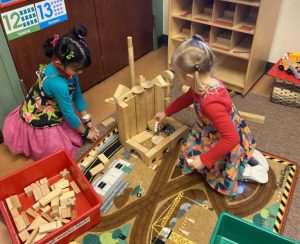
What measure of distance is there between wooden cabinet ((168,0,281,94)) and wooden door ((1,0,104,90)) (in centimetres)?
50

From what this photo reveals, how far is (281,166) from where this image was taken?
1.44m

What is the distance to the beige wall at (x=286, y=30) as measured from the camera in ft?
5.93

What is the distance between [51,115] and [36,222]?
1.67 feet

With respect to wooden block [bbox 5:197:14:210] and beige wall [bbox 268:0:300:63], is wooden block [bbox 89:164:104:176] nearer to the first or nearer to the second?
wooden block [bbox 5:197:14:210]

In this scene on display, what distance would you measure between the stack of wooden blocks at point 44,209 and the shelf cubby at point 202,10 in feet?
4.01

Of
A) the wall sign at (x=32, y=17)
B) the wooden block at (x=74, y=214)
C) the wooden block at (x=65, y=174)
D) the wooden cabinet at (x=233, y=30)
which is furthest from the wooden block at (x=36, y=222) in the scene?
the wooden cabinet at (x=233, y=30)

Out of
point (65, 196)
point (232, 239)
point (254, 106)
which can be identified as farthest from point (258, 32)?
point (65, 196)

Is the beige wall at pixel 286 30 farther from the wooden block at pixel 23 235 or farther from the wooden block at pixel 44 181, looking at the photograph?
the wooden block at pixel 23 235

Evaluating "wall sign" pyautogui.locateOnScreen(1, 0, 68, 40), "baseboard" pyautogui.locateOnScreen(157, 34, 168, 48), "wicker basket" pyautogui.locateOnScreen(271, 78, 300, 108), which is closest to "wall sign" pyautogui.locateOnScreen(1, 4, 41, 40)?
"wall sign" pyautogui.locateOnScreen(1, 0, 68, 40)

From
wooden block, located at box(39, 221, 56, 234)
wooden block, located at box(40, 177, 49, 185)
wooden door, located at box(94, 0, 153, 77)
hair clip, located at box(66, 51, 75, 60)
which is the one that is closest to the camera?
wooden block, located at box(39, 221, 56, 234)

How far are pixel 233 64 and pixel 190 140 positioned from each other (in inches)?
38.6

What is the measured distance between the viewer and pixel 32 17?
4.88 feet

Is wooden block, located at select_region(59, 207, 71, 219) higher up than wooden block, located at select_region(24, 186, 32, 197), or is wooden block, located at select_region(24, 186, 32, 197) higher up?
wooden block, located at select_region(24, 186, 32, 197)

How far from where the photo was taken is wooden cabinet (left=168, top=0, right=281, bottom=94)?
67.5 inches
